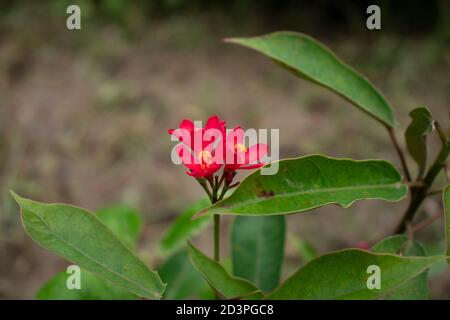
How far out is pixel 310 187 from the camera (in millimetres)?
625

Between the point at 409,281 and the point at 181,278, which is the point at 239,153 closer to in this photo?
the point at 409,281

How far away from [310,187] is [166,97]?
178 cm

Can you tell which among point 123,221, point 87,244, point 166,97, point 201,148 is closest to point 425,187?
point 201,148

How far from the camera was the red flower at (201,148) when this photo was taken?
0.62m

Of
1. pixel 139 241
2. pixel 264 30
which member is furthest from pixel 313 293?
pixel 264 30

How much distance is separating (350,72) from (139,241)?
1.25m

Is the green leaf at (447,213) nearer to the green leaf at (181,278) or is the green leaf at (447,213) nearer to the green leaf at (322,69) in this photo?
the green leaf at (322,69)

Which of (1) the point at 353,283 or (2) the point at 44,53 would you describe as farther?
(2) the point at 44,53

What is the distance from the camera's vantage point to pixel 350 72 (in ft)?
2.68

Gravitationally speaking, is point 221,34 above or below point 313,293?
above

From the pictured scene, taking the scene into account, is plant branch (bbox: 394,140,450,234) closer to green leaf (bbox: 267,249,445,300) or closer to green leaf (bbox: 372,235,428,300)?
green leaf (bbox: 372,235,428,300)

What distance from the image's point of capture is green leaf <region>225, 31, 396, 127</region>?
0.80 meters

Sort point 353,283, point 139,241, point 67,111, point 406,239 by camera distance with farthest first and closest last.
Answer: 1. point 67,111
2. point 139,241
3. point 406,239
4. point 353,283
